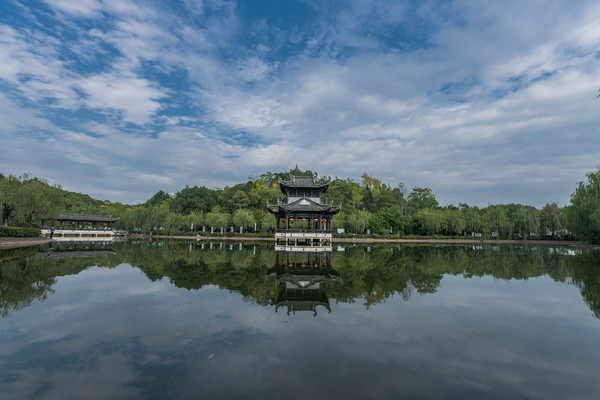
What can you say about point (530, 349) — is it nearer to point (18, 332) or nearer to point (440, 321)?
point (440, 321)

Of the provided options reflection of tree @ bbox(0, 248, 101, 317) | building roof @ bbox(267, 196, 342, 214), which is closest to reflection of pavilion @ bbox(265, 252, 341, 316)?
reflection of tree @ bbox(0, 248, 101, 317)

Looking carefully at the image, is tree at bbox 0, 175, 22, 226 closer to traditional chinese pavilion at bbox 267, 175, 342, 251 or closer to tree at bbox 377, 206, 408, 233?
traditional chinese pavilion at bbox 267, 175, 342, 251

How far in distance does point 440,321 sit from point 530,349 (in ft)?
5.48

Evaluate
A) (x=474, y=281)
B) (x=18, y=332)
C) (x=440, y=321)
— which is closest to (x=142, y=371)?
(x=18, y=332)

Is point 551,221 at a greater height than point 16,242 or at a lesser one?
greater

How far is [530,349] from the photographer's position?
16.4 feet

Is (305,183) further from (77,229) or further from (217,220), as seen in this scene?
(77,229)

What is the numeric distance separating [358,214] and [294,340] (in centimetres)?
4235

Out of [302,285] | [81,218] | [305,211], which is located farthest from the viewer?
[81,218]

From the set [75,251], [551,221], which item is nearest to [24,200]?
[75,251]

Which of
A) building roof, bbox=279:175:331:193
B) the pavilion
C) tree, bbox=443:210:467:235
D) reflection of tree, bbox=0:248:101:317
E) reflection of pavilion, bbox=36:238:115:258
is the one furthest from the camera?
tree, bbox=443:210:467:235

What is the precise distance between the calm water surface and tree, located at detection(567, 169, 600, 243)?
2470 centimetres

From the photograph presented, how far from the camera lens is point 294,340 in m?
5.30

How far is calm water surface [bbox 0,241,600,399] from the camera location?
3.76 metres
